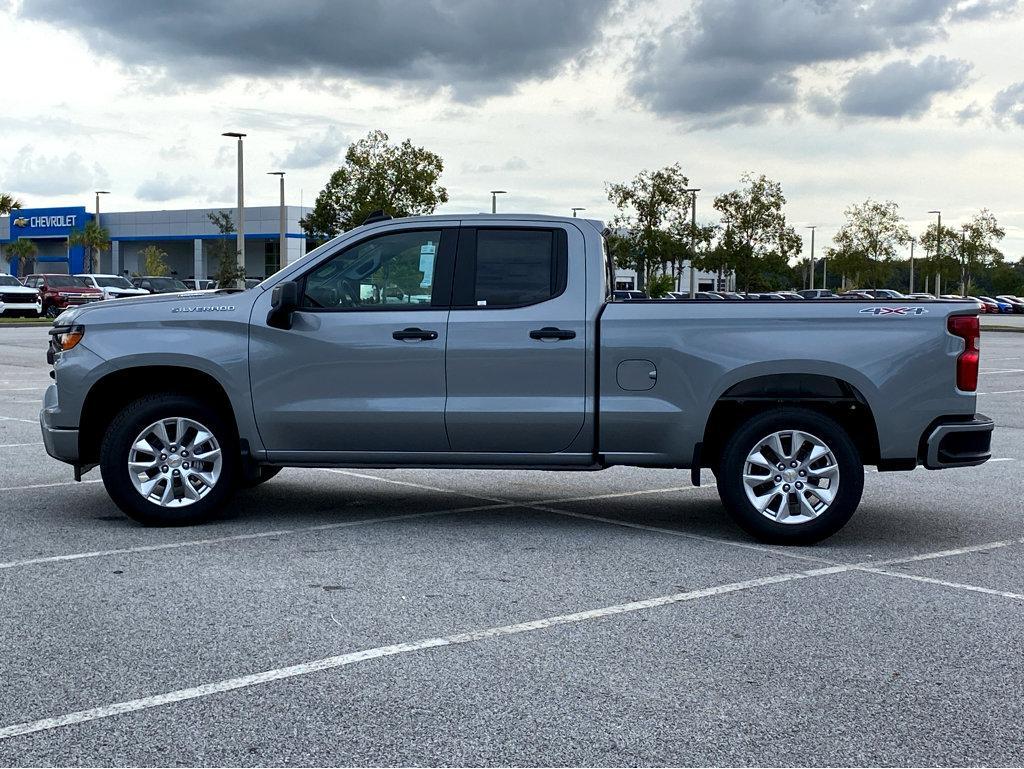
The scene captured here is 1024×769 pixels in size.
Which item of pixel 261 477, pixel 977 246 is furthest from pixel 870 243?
pixel 261 477

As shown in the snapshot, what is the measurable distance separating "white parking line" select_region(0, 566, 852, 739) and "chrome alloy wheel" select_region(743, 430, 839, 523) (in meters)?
0.71

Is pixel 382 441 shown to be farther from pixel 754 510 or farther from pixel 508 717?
pixel 508 717

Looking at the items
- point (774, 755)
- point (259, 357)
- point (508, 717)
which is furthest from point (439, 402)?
point (774, 755)

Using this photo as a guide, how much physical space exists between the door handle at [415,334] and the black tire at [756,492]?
1.90 metres

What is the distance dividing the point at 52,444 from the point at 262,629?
125 inches

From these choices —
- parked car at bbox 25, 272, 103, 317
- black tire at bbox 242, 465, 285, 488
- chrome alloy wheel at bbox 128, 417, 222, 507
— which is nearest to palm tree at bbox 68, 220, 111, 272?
parked car at bbox 25, 272, 103, 317

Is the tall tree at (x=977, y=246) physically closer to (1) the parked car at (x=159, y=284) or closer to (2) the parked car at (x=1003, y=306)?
(2) the parked car at (x=1003, y=306)

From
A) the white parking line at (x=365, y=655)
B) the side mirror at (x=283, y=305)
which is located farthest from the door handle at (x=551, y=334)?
the white parking line at (x=365, y=655)

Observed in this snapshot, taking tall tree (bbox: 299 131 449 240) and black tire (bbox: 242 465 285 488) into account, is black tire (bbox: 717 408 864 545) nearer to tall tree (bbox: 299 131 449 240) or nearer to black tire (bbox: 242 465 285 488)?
black tire (bbox: 242 465 285 488)

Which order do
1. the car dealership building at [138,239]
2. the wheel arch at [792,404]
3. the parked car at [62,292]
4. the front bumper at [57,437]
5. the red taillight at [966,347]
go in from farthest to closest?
the car dealership building at [138,239]
the parked car at [62,292]
the front bumper at [57,437]
the wheel arch at [792,404]
the red taillight at [966,347]

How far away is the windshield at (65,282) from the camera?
155 feet

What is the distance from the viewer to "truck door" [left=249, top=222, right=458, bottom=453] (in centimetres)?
775

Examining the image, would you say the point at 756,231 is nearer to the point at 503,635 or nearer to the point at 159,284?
the point at 159,284

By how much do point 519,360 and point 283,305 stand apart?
1.46m
